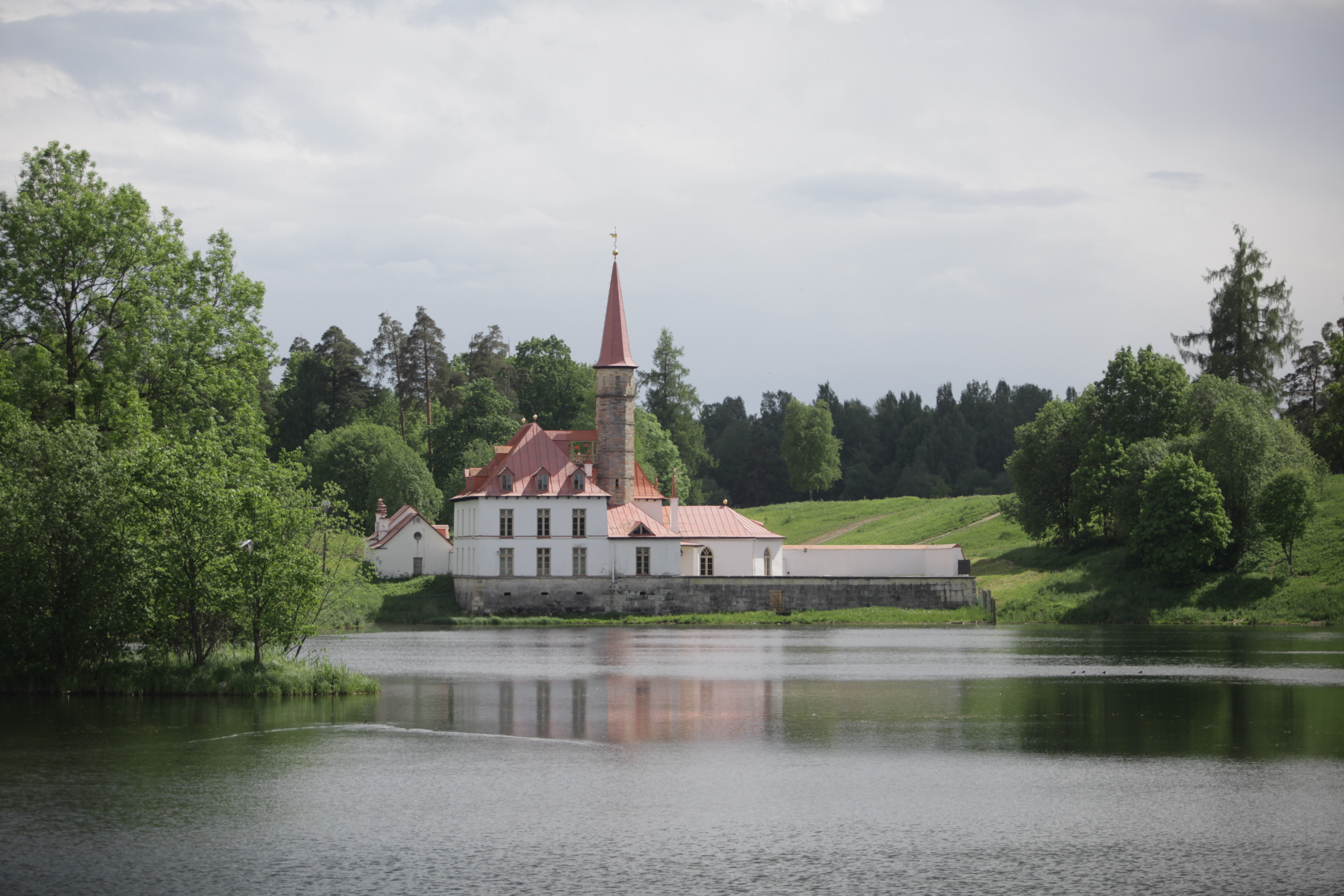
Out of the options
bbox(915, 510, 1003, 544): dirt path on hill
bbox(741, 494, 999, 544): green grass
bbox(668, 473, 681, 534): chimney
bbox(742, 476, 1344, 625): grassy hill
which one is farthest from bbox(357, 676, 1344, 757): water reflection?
bbox(741, 494, 999, 544): green grass

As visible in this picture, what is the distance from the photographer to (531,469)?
67750mm

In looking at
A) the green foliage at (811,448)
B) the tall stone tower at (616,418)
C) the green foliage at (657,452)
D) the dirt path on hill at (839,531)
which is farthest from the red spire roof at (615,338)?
the green foliage at (811,448)

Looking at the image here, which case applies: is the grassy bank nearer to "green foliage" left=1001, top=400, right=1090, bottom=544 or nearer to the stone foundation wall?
the stone foundation wall

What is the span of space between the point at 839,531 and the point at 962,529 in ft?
37.9

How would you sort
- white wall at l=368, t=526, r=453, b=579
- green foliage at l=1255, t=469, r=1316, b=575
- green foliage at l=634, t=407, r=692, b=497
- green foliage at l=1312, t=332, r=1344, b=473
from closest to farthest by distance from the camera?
1. green foliage at l=1255, t=469, r=1316, b=575
2. green foliage at l=1312, t=332, r=1344, b=473
3. white wall at l=368, t=526, r=453, b=579
4. green foliage at l=634, t=407, r=692, b=497

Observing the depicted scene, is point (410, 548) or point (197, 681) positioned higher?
point (410, 548)

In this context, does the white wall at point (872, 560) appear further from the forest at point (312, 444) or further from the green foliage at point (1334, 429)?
the green foliage at point (1334, 429)

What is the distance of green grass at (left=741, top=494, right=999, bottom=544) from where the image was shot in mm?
90688

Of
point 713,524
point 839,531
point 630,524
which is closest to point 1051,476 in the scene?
point 713,524

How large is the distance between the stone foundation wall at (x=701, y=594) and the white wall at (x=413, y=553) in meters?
7.76

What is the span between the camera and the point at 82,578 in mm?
28812

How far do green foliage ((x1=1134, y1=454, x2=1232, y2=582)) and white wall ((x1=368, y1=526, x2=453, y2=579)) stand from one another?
3657 centimetres

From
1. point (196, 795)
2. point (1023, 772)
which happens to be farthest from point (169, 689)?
point (1023, 772)

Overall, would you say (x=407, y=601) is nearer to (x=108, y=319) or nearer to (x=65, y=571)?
(x=108, y=319)
